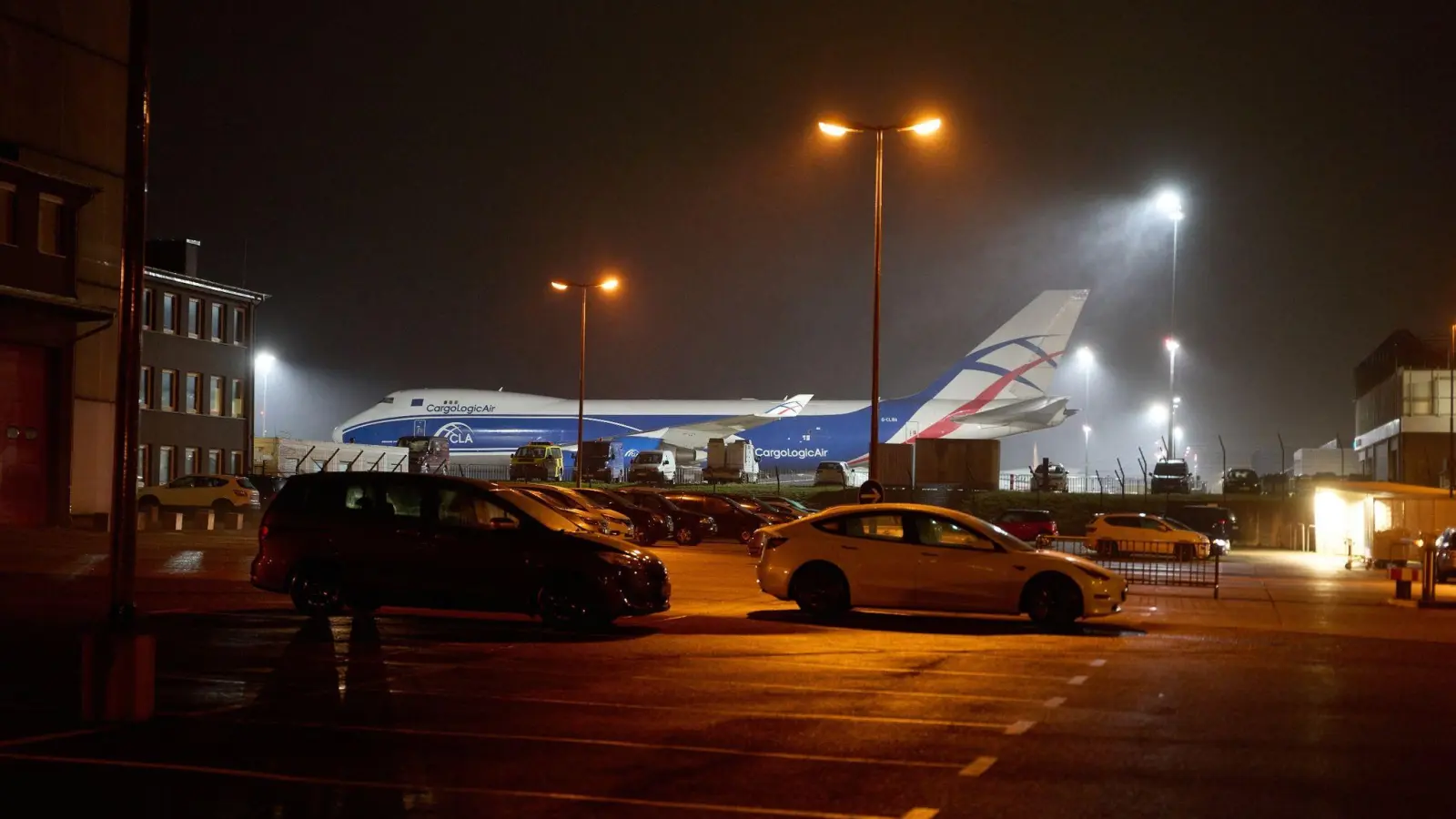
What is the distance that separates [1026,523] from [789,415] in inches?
1507

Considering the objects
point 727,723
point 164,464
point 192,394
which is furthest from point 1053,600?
point 192,394

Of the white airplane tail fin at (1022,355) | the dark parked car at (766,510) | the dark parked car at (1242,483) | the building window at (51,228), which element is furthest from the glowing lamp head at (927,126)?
the white airplane tail fin at (1022,355)

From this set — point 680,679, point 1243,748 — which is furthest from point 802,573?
point 1243,748

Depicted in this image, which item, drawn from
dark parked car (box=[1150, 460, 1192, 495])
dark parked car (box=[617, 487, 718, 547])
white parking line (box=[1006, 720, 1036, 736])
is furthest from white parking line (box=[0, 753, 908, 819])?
dark parked car (box=[1150, 460, 1192, 495])

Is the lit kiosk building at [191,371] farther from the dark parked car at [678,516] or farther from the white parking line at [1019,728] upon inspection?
the white parking line at [1019,728]

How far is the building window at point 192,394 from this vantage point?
172 feet

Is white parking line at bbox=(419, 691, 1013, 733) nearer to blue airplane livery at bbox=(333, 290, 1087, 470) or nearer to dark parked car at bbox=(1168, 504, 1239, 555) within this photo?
dark parked car at bbox=(1168, 504, 1239, 555)

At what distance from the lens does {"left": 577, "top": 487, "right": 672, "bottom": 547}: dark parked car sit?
1391 inches

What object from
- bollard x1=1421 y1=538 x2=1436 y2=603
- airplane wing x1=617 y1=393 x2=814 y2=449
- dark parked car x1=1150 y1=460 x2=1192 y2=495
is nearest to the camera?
bollard x1=1421 y1=538 x2=1436 y2=603

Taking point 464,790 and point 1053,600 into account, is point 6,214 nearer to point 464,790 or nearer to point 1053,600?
point 1053,600

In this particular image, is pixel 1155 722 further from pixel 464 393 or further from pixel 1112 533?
pixel 464 393

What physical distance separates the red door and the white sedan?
22285mm

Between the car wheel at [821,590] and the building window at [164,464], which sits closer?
the car wheel at [821,590]

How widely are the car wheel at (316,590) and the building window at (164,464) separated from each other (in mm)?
38586
